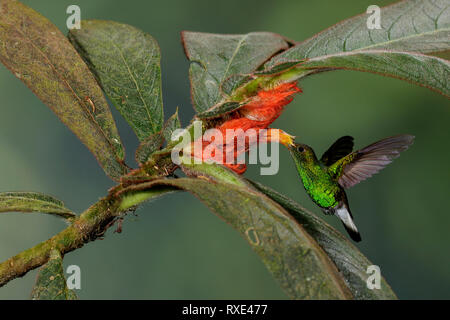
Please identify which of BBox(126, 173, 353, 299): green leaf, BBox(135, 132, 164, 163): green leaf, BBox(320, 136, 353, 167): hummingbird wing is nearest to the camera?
BBox(126, 173, 353, 299): green leaf

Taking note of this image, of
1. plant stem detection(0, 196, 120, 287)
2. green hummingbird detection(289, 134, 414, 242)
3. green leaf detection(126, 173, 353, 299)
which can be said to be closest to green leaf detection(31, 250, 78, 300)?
plant stem detection(0, 196, 120, 287)

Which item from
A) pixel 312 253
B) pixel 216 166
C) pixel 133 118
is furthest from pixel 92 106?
pixel 312 253

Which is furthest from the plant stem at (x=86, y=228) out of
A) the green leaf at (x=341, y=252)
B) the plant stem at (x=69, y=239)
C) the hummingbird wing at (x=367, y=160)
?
the hummingbird wing at (x=367, y=160)

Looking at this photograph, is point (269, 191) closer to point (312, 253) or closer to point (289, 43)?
→ point (312, 253)

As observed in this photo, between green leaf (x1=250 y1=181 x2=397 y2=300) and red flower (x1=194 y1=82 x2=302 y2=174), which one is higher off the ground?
red flower (x1=194 y1=82 x2=302 y2=174)

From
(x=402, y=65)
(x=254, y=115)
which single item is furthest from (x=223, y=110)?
(x=402, y=65)

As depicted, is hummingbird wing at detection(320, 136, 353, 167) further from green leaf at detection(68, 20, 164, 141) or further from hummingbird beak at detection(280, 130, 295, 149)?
green leaf at detection(68, 20, 164, 141)

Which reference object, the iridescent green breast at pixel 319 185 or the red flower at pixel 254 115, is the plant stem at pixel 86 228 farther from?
the iridescent green breast at pixel 319 185
